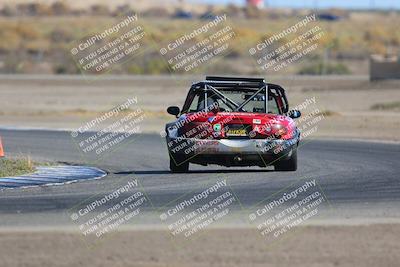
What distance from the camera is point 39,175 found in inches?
756

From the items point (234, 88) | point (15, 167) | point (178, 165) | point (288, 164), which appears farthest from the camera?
point (234, 88)

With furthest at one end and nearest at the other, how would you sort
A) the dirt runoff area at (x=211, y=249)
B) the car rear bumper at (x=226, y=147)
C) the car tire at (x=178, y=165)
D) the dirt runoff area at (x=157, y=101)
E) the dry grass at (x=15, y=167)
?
the dirt runoff area at (x=157, y=101) < the car tire at (x=178, y=165) < the dry grass at (x=15, y=167) < the car rear bumper at (x=226, y=147) < the dirt runoff area at (x=211, y=249)

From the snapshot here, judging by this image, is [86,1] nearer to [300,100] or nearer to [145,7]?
[145,7]

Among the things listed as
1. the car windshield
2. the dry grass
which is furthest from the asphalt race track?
the dry grass

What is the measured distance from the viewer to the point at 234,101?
66.2ft

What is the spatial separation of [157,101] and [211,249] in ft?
120

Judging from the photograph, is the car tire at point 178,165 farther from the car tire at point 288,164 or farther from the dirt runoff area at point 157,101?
the dirt runoff area at point 157,101

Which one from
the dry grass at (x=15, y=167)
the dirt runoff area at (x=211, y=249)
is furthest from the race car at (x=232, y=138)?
the dirt runoff area at (x=211, y=249)

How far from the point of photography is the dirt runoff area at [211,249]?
11.2 meters

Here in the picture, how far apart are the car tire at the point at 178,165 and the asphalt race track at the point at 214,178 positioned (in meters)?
0.17

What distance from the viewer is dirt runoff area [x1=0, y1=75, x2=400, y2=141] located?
35594 millimetres

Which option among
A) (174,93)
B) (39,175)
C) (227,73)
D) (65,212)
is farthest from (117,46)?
(65,212)

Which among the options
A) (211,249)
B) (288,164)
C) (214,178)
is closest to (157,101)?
(288,164)

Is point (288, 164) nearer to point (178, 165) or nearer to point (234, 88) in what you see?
point (234, 88)
